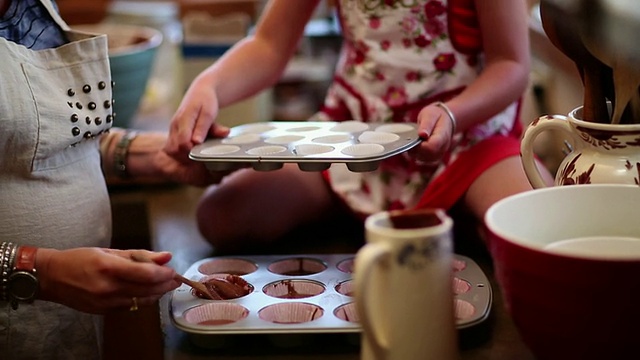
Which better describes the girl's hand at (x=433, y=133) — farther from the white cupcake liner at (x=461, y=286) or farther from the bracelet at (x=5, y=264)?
the bracelet at (x=5, y=264)

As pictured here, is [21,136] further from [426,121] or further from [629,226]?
[629,226]

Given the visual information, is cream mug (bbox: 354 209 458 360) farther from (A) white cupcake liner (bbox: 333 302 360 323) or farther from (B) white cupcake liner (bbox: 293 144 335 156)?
(B) white cupcake liner (bbox: 293 144 335 156)

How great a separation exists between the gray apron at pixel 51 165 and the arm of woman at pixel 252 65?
123 millimetres

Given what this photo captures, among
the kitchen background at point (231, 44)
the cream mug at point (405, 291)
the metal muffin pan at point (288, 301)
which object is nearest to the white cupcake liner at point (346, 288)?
the metal muffin pan at point (288, 301)

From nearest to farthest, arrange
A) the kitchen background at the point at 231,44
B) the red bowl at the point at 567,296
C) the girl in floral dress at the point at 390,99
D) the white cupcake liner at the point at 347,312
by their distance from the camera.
Answer: 1. the red bowl at the point at 567,296
2. the white cupcake liner at the point at 347,312
3. the girl in floral dress at the point at 390,99
4. the kitchen background at the point at 231,44

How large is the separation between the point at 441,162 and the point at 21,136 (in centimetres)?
48

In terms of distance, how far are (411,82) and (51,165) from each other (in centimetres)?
→ 45

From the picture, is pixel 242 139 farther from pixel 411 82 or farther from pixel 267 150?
pixel 411 82

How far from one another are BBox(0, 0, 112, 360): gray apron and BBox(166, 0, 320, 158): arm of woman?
0.12 meters

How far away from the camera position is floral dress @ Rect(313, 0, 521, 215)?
100cm

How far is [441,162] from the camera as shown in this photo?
1004mm

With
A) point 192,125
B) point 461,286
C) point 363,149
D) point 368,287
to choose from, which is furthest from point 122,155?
point 368,287

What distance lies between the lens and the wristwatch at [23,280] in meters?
0.69

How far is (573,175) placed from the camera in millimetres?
684
